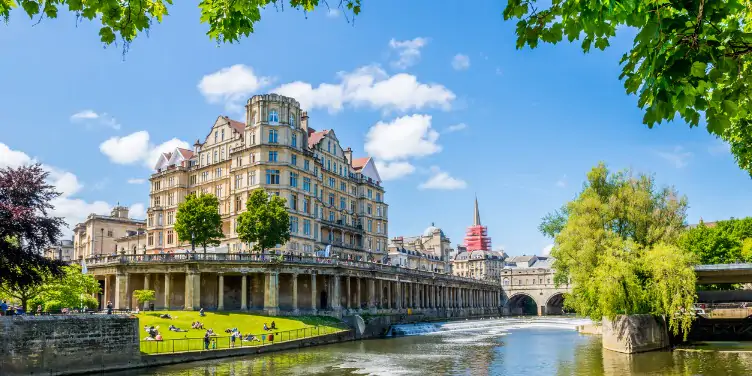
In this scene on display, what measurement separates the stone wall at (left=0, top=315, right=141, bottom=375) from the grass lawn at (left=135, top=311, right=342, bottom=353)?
2.34 metres

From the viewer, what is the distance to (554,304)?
17025cm

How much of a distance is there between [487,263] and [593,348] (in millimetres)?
141576

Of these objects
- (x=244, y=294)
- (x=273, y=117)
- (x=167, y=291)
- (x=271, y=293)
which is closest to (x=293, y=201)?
(x=273, y=117)

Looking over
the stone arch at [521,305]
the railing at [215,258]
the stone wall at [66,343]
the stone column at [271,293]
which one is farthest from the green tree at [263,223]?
the stone arch at [521,305]

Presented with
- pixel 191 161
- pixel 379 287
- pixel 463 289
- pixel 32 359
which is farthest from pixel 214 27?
pixel 463 289

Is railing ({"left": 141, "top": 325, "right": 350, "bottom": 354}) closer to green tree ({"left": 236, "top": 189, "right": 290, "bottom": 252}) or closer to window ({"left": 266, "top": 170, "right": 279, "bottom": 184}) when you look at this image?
green tree ({"left": 236, "top": 189, "right": 290, "bottom": 252})

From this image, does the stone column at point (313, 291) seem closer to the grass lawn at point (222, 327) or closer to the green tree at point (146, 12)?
the grass lawn at point (222, 327)

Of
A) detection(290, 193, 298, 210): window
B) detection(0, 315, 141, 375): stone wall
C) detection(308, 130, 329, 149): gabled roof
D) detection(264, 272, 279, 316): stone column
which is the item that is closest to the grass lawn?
detection(0, 315, 141, 375): stone wall

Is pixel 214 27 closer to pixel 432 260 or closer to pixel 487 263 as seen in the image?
pixel 432 260

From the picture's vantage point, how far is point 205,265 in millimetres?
68375

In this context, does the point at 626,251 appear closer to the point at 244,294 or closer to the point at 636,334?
the point at 636,334

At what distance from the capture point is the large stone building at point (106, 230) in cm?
12375

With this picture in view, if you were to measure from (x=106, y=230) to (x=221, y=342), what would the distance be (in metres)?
87.0

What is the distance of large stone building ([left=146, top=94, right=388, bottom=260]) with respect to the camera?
85562 millimetres
